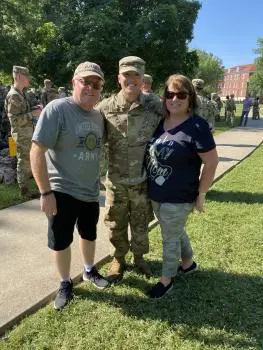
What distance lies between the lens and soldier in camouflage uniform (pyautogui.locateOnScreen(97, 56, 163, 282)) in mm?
Answer: 3451

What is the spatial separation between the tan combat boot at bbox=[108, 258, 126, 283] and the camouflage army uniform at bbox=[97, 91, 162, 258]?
11.8 inches

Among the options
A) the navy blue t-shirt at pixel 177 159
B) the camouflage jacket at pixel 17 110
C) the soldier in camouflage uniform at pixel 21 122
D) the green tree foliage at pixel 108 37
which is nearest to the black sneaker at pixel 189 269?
the navy blue t-shirt at pixel 177 159

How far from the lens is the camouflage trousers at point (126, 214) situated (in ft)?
12.1

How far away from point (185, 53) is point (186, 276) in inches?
796

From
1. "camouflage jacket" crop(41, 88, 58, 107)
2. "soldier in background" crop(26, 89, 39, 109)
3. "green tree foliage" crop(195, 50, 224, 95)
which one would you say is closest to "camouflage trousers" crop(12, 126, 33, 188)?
"soldier in background" crop(26, 89, 39, 109)

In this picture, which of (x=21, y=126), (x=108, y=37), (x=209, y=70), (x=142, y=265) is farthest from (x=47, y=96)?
(x=209, y=70)

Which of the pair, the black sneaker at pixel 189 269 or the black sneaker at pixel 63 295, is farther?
the black sneaker at pixel 189 269

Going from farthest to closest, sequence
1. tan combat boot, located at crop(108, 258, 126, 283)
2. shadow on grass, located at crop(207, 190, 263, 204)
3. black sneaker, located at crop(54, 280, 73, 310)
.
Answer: shadow on grass, located at crop(207, 190, 263, 204) → tan combat boot, located at crop(108, 258, 126, 283) → black sneaker, located at crop(54, 280, 73, 310)

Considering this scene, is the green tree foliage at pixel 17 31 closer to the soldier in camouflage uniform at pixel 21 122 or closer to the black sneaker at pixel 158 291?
the soldier in camouflage uniform at pixel 21 122

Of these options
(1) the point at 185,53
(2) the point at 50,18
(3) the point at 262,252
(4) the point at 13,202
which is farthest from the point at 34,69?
(3) the point at 262,252

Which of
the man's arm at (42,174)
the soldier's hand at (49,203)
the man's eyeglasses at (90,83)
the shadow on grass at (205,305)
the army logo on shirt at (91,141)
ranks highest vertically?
the man's eyeglasses at (90,83)

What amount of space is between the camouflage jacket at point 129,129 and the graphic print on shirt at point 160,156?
0.50ft

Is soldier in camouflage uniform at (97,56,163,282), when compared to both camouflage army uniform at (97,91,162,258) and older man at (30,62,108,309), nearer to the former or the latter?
camouflage army uniform at (97,91,162,258)

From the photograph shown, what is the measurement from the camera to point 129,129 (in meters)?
3.52
